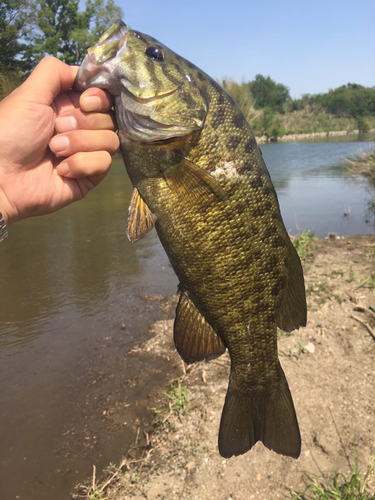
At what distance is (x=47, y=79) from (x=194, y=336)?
1.49 metres

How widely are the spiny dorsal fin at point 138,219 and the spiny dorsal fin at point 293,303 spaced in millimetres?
760

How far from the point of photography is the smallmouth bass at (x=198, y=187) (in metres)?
1.69

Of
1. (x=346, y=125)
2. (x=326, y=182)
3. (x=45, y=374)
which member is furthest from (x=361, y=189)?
(x=346, y=125)

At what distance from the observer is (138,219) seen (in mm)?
1783

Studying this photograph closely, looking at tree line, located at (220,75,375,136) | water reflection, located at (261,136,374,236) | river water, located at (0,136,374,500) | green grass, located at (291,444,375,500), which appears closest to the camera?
green grass, located at (291,444,375,500)

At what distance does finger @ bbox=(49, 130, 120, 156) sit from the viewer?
185cm

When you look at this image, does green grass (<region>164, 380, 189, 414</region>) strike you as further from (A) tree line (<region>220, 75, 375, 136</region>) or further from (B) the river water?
(A) tree line (<region>220, 75, 375, 136</region>)

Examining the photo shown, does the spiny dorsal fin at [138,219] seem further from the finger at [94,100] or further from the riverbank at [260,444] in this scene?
the riverbank at [260,444]

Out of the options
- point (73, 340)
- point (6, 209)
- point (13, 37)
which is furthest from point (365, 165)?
point (13, 37)

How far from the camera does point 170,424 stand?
142 inches

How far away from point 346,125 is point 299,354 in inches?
3344

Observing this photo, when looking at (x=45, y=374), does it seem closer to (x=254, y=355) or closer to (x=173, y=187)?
(x=254, y=355)

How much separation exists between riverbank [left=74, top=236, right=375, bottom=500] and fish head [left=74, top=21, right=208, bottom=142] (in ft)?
8.92

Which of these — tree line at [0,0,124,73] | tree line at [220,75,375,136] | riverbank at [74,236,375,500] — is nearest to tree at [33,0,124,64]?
tree line at [0,0,124,73]
